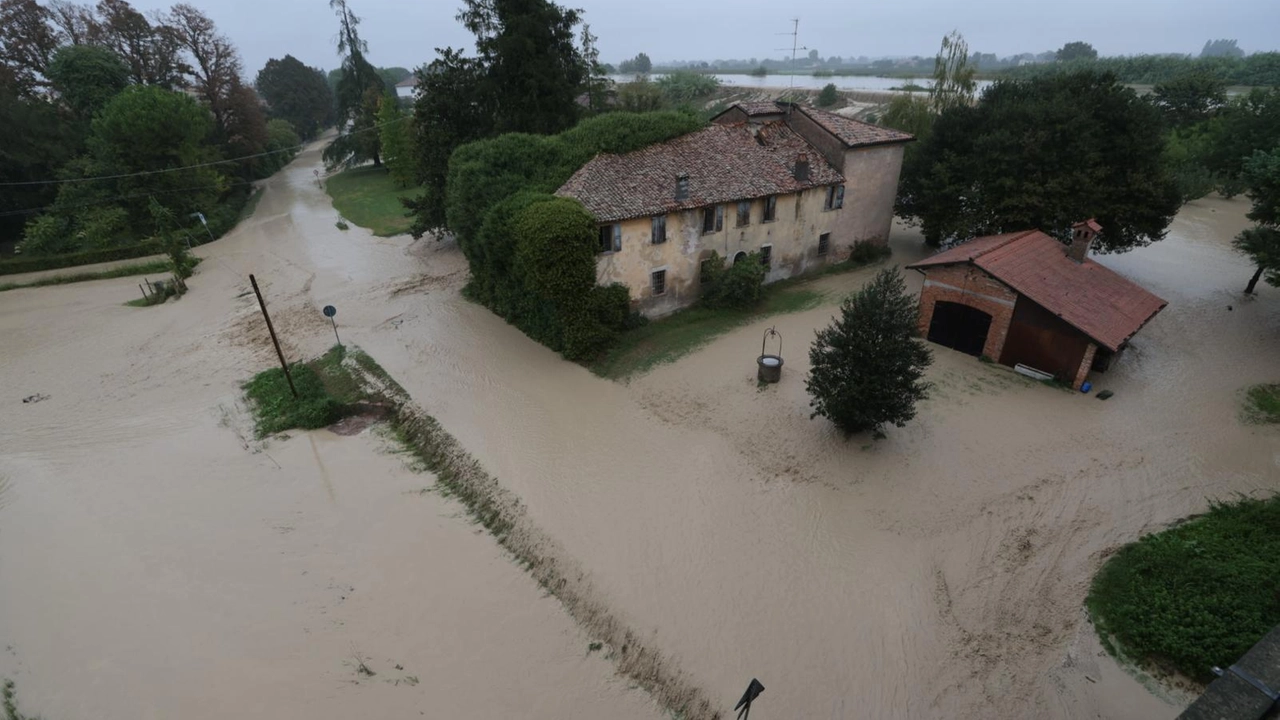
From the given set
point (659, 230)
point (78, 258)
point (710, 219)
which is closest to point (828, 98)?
point (710, 219)

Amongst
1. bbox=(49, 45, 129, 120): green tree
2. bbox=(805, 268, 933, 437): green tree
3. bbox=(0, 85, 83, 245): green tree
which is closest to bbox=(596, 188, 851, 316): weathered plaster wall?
bbox=(805, 268, 933, 437): green tree

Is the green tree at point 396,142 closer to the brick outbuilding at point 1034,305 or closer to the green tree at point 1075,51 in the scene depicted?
the brick outbuilding at point 1034,305

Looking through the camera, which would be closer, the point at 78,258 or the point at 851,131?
the point at 851,131

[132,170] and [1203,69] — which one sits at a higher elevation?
[1203,69]

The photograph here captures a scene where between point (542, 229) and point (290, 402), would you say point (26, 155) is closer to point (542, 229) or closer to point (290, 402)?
point (290, 402)

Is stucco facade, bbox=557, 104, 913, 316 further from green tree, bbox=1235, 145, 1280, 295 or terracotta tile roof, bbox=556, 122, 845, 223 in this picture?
green tree, bbox=1235, 145, 1280, 295

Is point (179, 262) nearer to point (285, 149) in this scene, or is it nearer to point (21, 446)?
point (21, 446)

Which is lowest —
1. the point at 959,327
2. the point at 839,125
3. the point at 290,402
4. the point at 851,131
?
the point at 290,402
